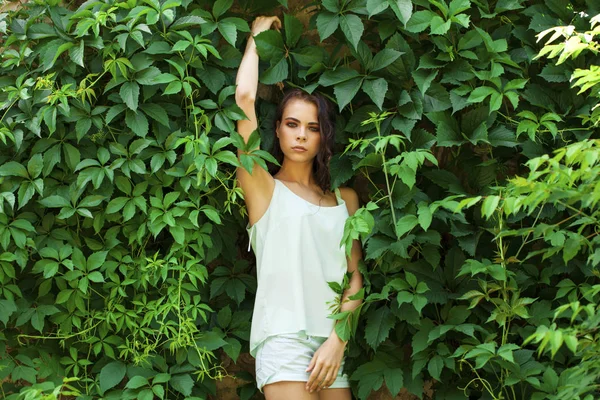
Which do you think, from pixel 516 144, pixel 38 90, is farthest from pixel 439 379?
pixel 38 90

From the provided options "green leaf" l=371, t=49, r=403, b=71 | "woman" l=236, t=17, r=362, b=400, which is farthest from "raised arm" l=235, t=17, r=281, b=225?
"green leaf" l=371, t=49, r=403, b=71

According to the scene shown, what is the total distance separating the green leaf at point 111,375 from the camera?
2.73 metres

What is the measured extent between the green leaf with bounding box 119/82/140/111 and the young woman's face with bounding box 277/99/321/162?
21.2 inches

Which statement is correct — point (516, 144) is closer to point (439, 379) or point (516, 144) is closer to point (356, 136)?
point (356, 136)

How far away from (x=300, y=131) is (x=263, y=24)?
447 millimetres

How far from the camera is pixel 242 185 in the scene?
2773 mm

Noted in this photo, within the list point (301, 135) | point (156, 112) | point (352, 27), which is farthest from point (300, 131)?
point (156, 112)

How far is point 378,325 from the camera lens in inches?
107

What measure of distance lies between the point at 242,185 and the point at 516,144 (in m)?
1.01

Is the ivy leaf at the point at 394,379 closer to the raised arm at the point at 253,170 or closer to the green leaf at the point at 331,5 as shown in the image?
the raised arm at the point at 253,170

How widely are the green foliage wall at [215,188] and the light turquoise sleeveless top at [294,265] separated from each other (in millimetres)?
152

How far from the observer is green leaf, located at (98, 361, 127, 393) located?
2.73 m

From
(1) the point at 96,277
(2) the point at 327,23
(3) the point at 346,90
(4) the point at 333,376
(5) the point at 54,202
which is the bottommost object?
(4) the point at 333,376

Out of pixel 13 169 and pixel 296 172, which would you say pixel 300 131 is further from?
pixel 13 169
